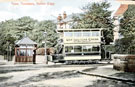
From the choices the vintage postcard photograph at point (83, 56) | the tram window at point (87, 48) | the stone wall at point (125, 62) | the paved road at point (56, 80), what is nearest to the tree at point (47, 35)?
the vintage postcard photograph at point (83, 56)

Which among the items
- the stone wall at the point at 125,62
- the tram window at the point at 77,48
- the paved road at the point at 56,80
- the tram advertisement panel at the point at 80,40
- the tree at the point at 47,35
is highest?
the tree at the point at 47,35

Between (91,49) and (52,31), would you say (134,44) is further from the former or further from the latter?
(52,31)

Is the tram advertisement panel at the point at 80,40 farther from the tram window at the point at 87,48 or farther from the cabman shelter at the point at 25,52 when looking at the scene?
the cabman shelter at the point at 25,52

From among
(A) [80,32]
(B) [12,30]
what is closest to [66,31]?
(A) [80,32]

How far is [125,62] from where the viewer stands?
13.3 metres

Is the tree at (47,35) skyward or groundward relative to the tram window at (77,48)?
skyward

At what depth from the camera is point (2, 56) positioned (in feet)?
167

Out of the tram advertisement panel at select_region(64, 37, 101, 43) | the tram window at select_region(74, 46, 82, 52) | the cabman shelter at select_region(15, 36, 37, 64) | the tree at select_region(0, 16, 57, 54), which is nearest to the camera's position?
the tram window at select_region(74, 46, 82, 52)

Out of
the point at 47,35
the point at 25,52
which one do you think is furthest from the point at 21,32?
the point at 25,52

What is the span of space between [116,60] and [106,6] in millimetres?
20989

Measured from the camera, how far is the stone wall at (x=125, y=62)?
1281 centimetres

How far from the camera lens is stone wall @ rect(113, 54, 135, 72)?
1281 centimetres

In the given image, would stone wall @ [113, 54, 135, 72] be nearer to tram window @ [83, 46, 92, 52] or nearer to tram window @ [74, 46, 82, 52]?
tram window @ [83, 46, 92, 52]

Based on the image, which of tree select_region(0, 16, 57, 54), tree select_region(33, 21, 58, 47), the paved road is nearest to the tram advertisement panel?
the paved road
